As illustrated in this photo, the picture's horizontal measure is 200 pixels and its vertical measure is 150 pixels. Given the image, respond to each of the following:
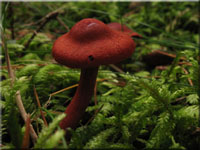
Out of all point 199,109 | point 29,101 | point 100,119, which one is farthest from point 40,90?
Result: point 199,109

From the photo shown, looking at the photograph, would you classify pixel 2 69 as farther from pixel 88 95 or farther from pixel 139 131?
pixel 139 131

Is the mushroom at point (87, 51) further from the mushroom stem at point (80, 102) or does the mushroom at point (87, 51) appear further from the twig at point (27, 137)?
the twig at point (27, 137)

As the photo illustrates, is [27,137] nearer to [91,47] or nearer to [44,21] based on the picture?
[91,47]

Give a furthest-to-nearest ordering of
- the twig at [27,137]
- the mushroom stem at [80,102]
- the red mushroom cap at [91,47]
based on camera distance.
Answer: the mushroom stem at [80,102] → the red mushroom cap at [91,47] → the twig at [27,137]

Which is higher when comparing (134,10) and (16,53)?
(134,10)

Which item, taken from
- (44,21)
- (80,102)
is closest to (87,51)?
(80,102)

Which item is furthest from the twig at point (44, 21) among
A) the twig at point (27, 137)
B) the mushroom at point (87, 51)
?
the twig at point (27, 137)

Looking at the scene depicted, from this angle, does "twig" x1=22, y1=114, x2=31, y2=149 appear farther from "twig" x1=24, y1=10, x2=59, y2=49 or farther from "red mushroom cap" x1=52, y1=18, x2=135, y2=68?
"twig" x1=24, y1=10, x2=59, y2=49
